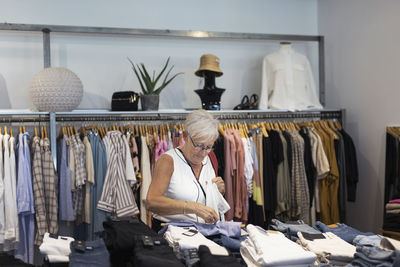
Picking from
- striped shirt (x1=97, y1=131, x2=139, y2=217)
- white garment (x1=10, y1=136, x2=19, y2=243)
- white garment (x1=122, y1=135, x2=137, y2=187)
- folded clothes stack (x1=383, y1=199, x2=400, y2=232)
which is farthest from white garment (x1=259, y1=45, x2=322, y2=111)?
white garment (x1=10, y1=136, x2=19, y2=243)

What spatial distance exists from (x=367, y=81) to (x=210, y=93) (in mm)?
1790

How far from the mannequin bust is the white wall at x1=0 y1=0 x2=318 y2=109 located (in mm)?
539

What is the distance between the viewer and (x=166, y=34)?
17.0 ft

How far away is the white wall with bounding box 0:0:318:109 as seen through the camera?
16.2ft

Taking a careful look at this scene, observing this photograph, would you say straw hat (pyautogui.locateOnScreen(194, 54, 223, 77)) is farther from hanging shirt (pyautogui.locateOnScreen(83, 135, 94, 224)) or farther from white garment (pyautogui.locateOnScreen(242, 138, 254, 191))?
hanging shirt (pyautogui.locateOnScreen(83, 135, 94, 224))

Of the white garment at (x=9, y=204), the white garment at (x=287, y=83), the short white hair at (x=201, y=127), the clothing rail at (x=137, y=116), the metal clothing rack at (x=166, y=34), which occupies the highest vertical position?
the metal clothing rack at (x=166, y=34)

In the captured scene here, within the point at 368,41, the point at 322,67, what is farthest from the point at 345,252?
the point at 322,67

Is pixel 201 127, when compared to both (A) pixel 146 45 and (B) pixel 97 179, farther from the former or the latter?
(A) pixel 146 45

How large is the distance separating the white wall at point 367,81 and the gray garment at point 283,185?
101cm

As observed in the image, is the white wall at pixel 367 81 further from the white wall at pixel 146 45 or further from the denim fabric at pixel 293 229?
the denim fabric at pixel 293 229

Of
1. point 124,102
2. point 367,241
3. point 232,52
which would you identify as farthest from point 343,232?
point 232,52

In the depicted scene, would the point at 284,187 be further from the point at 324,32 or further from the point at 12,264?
the point at 12,264

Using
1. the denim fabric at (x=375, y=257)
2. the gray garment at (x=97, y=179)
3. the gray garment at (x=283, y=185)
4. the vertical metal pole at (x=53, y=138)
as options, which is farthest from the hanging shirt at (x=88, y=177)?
the denim fabric at (x=375, y=257)

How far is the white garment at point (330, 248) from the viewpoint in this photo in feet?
7.21
